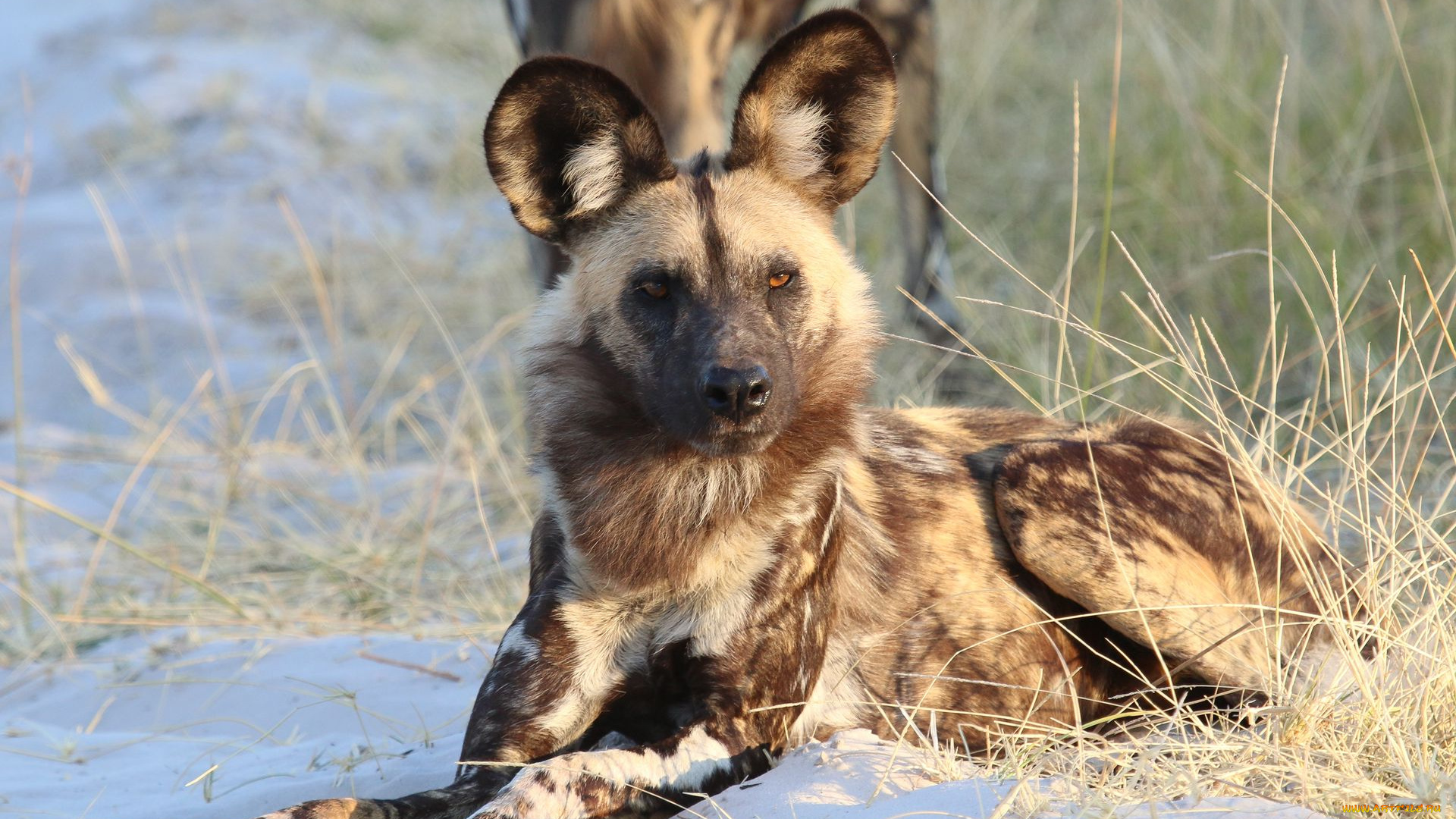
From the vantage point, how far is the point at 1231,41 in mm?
6332

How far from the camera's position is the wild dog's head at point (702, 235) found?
100 inches

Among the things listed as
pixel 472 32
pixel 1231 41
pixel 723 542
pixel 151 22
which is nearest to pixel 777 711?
pixel 723 542

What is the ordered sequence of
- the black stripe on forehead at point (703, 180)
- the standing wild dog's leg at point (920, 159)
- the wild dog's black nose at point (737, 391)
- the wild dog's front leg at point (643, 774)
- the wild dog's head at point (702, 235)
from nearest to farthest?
the wild dog's front leg at point (643, 774)
the wild dog's black nose at point (737, 391)
the wild dog's head at point (702, 235)
the black stripe on forehead at point (703, 180)
the standing wild dog's leg at point (920, 159)

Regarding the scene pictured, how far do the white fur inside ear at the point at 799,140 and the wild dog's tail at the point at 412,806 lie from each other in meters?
1.28

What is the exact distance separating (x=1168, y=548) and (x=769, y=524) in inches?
33.7

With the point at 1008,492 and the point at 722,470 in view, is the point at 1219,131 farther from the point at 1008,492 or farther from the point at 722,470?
the point at 722,470

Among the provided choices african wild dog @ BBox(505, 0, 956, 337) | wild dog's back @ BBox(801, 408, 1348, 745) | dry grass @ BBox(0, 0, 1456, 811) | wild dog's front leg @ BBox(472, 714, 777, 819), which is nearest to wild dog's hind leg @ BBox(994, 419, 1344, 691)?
wild dog's back @ BBox(801, 408, 1348, 745)

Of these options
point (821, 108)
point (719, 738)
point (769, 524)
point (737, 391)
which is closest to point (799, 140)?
point (821, 108)

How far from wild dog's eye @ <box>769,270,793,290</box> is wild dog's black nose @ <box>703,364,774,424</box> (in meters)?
0.26

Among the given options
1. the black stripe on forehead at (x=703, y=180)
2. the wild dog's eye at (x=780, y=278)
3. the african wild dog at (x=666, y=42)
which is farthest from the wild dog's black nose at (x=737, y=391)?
the african wild dog at (x=666, y=42)

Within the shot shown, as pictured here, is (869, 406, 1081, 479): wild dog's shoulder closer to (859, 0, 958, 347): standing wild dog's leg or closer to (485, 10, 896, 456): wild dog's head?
(485, 10, 896, 456): wild dog's head

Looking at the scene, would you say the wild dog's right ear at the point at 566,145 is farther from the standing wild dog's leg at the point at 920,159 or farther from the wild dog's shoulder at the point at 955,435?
the standing wild dog's leg at the point at 920,159

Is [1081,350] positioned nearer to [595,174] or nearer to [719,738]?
[595,174]

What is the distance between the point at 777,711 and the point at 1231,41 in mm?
4904
